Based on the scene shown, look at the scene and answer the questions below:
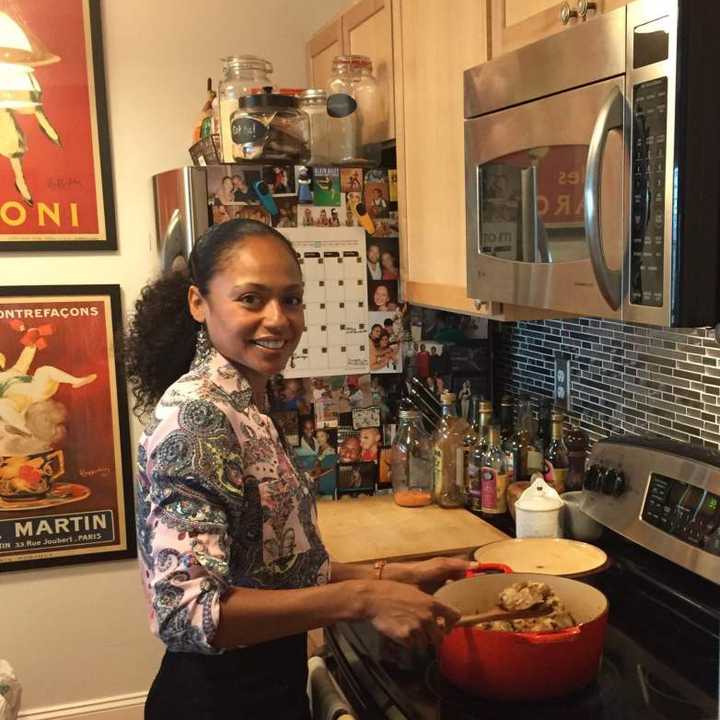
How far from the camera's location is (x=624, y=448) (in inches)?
64.1

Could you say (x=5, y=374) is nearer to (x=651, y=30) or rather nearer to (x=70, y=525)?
(x=70, y=525)

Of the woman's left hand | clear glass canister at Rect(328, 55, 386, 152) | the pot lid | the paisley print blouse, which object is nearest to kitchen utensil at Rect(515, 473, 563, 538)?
the pot lid

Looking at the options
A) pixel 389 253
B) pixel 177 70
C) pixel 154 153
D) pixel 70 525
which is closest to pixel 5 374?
pixel 70 525

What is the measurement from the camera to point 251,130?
202 centimetres

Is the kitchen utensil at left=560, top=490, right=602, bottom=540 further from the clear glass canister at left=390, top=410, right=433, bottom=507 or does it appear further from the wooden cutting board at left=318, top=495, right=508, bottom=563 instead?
the clear glass canister at left=390, top=410, right=433, bottom=507

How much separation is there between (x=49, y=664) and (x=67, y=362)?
0.97 m

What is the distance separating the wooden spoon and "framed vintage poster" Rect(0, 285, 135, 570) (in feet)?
5.48

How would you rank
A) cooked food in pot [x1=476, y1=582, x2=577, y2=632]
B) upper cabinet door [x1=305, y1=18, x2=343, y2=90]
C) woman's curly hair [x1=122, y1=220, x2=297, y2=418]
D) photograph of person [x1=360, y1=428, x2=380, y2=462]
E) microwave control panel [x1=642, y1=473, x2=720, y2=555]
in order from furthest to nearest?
1. upper cabinet door [x1=305, y1=18, x2=343, y2=90]
2. photograph of person [x1=360, y1=428, x2=380, y2=462]
3. woman's curly hair [x1=122, y1=220, x2=297, y2=418]
4. microwave control panel [x1=642, y1=473, x2=720, y2=555]
5. cooked food in pot [x1=476, y1=582, x2=577, y2=632]

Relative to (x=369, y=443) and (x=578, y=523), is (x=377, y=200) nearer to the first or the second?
(x=369, y=443)

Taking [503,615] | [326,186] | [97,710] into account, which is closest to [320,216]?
[326,186]

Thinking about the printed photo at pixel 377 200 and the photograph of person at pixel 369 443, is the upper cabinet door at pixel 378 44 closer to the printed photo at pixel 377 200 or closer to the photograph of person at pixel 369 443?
the printed photo at pixel 377 200

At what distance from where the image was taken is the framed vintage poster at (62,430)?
2.50 metres

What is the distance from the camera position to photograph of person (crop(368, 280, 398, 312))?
217 centimetres

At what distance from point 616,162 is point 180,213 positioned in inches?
49.6
